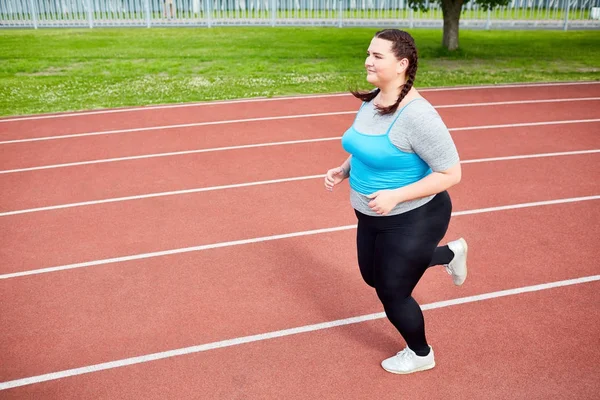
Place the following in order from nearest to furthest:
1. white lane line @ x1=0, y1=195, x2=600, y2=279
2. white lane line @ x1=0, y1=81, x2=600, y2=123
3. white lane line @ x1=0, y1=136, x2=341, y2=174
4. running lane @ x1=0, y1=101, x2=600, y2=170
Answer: white lane line @ x1=0, y1=195, x2=600, y2=279
white lane line @ x1=0, y1=136, x2=341, y2=174
running lane @ x1=0, y1=101, x2=600, y2=170
white lane line @ x1=0, y1=81, x2=600, y2=123

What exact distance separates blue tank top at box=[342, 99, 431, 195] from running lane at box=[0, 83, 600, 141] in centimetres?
750

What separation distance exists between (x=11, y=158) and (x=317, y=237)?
5.23m

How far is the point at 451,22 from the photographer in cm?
1761

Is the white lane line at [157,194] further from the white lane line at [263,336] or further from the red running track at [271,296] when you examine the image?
the white lane line at [263,336]

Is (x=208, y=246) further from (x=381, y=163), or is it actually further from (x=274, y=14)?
(x=274, y=14)

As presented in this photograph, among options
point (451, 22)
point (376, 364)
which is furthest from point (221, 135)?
point (451, 22)

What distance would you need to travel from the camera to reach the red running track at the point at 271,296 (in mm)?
3783

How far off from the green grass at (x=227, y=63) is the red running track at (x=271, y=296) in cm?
550

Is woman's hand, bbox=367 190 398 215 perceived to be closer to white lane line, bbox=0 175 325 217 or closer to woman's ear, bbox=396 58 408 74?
woman's ear, bbox=396 58 408 74

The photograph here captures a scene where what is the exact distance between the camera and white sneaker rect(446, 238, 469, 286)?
3908 mm

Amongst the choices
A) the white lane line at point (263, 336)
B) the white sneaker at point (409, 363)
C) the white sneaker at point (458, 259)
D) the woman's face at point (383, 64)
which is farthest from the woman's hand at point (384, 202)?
the white lane line at point (263, 336)

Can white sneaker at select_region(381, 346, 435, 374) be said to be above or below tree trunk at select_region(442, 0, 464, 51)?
below

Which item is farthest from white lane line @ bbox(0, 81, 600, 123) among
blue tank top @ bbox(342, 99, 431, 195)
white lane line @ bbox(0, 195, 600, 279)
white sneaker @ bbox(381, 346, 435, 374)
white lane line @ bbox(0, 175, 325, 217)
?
blue tank top @ bbox(342, 99, 431, 195)

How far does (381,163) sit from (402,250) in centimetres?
49
